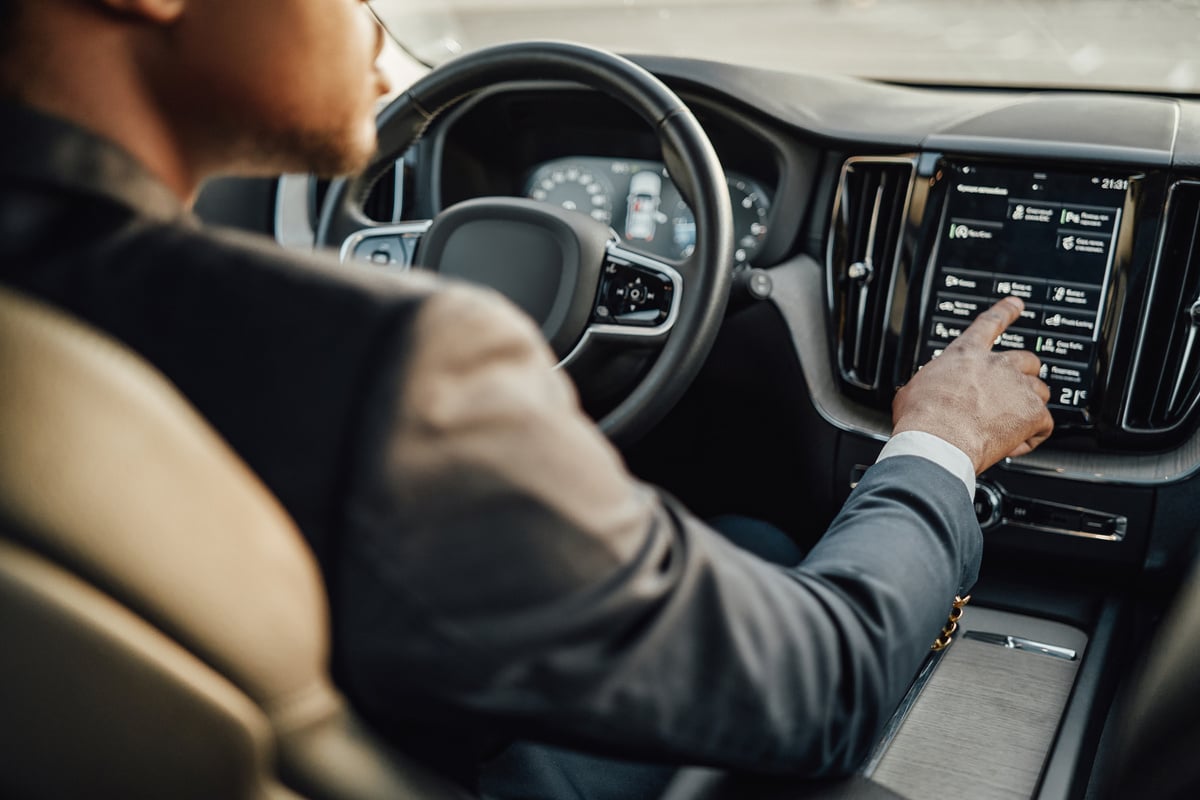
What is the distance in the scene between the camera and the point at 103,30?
0.67m

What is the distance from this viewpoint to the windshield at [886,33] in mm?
1827

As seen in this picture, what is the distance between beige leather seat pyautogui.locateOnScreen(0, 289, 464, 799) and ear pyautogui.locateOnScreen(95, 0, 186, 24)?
0.74 ft

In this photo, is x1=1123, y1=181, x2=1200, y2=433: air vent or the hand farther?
x1=1123, y1=181, x2=1200, y2=433: air vent

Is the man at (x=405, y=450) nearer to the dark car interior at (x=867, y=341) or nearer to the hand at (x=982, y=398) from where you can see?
the dark car interior at (x=867, y=341)

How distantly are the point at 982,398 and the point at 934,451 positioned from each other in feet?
0.60

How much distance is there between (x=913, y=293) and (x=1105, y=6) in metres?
2.06

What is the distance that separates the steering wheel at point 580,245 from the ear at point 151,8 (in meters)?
0.74

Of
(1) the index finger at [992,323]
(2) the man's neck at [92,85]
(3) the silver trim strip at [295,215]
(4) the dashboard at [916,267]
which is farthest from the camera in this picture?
(3) the silver trim strip at [295,215]

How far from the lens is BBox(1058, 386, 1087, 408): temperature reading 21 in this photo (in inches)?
56.4

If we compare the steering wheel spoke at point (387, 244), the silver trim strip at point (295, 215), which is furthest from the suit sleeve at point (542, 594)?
the silver trim strip at point (295, 215)

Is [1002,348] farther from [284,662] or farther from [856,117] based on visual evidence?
[284,662]

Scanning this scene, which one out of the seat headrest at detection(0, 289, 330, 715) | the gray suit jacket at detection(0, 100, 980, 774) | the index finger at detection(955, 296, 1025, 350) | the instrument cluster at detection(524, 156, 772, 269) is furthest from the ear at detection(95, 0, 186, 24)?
the instrument cluster at detection(524, 156, 772, 269)

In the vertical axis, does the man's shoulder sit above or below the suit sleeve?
above

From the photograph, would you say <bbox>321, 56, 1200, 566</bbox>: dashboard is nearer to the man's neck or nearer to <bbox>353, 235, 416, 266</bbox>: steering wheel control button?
<bbox>353, 235, 416, 266</bbox>: steering wheel control button
